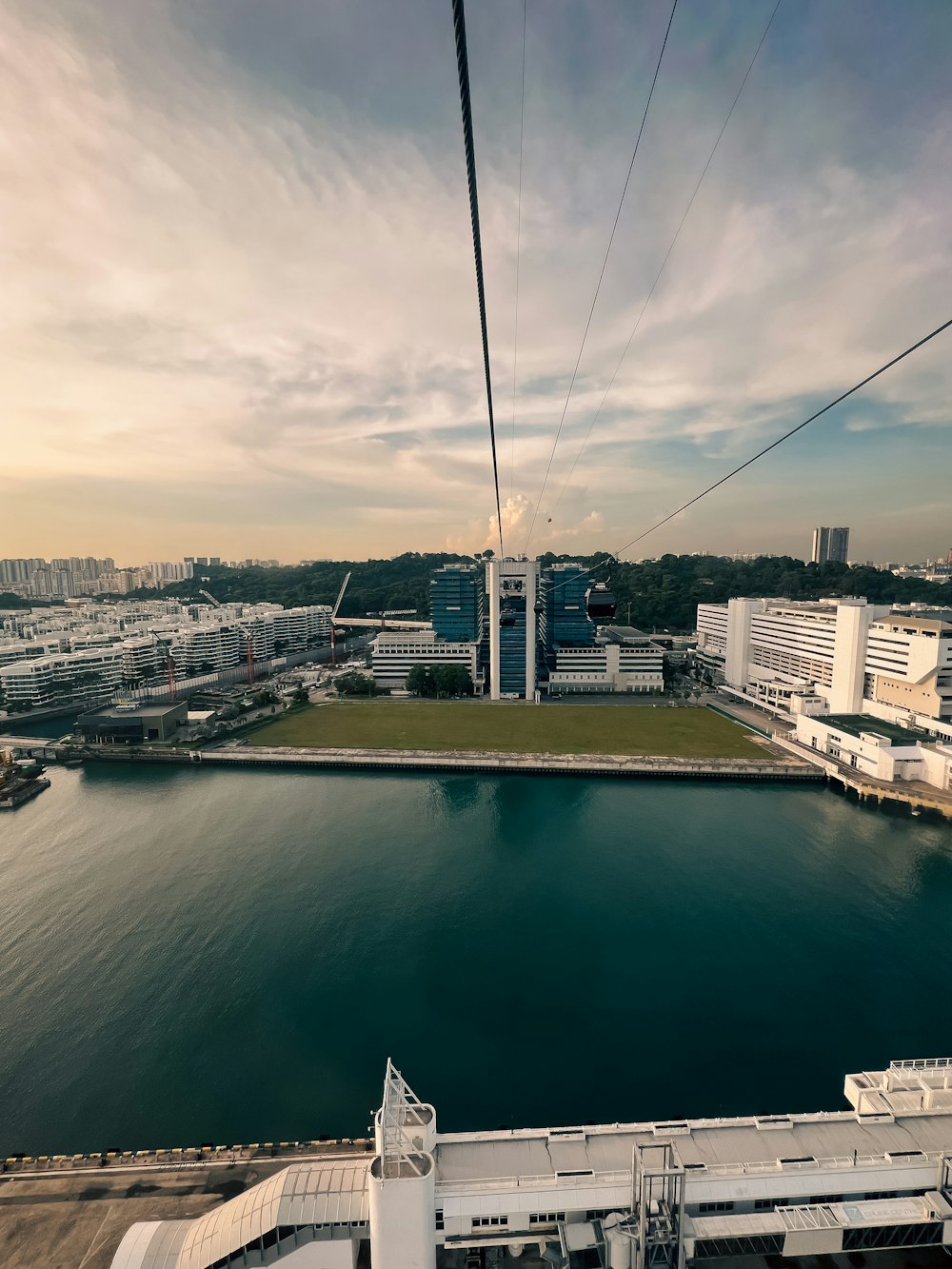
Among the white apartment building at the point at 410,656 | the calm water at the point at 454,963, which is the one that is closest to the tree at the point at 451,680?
the white apartment building at the point at 410,656

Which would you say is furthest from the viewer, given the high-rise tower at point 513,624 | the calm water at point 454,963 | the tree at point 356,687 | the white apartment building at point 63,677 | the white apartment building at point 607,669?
the white apartment building at point 607,669

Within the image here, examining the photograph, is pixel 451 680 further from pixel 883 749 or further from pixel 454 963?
pixel 454 963

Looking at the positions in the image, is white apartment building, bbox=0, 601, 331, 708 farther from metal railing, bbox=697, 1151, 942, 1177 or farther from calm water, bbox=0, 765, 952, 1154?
metal railing, bbox=697, 1151, 942, 1177

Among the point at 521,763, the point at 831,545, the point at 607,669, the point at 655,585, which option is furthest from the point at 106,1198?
the point at 831,545

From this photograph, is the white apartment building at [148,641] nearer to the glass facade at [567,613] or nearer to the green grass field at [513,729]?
the green grass field at [513,729]

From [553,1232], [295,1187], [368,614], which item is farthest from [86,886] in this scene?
[368,614]

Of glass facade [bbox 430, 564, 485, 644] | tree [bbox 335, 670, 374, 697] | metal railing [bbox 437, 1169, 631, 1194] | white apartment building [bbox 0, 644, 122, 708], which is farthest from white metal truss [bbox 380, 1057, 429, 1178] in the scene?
white apartment building [bbox 0, 644, 122, 708]

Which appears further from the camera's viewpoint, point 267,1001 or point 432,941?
point 432,941

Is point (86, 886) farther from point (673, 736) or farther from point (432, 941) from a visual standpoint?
point (673, 736)
